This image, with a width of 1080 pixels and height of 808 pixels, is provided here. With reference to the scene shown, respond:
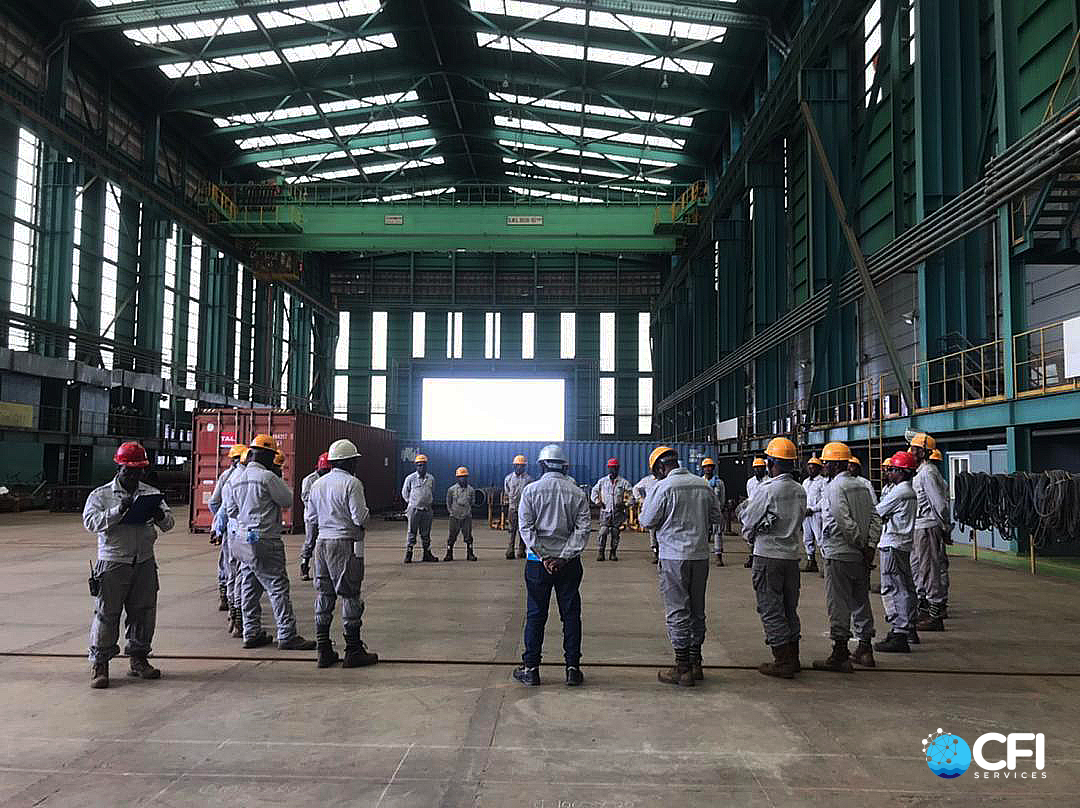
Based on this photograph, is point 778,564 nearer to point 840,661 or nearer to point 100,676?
point 840,661

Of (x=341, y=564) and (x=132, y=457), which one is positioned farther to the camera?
(x=341, y=564)

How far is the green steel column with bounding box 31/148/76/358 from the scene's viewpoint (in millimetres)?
26828

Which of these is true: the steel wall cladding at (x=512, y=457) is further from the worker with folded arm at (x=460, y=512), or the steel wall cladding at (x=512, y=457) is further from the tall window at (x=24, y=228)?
the tall window at (x=24, y=228)

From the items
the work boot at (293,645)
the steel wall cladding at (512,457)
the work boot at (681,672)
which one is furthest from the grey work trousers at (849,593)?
the steel wall cladding at (512,457)

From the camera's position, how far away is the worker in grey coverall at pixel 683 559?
6070 mm

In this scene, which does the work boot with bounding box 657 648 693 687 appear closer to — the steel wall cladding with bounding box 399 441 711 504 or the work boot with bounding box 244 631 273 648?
the work boot with bounding box 244 631 273 648

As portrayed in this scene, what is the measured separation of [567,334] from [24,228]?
29.3 metres

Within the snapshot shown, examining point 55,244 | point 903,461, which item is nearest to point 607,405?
point 55,244

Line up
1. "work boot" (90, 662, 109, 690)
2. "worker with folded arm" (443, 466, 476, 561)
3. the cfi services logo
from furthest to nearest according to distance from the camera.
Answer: "worker with folded arm" (443, 466, 476, 561) → "work boot" (90, 662, 109, 690) → the cfi services logo

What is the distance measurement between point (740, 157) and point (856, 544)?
24.2 metres

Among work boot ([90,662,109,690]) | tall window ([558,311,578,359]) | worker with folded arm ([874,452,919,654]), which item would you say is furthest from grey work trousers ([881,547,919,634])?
tall window ([558,311,578,359])

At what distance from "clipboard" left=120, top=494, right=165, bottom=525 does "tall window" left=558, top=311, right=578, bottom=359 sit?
42.0 m

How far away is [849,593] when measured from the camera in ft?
21.5

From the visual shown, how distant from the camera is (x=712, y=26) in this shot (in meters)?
25.6
